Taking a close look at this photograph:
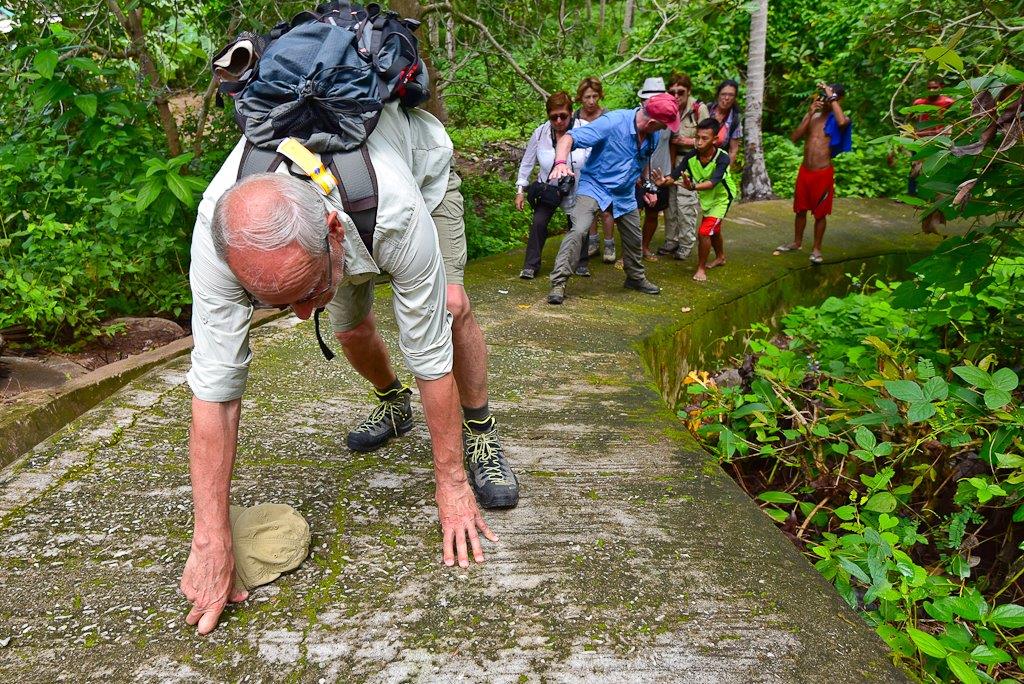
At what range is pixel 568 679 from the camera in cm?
193

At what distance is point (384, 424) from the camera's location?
303cm

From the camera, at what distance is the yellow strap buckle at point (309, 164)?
1843 mm

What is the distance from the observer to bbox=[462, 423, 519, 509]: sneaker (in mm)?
2648

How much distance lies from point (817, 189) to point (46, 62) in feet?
19.3

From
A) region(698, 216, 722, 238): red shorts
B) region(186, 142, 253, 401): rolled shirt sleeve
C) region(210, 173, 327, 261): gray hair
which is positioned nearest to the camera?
region(210, 173, 327, 261): gray hair

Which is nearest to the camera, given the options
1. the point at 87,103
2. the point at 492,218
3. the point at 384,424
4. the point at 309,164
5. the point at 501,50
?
the point at 309,164

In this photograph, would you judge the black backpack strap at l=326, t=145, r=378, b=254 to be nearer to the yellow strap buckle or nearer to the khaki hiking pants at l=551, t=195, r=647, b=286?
the yellow strap buckle

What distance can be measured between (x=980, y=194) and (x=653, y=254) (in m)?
3.99

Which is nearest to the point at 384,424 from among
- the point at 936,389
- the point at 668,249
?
the point at 936,389

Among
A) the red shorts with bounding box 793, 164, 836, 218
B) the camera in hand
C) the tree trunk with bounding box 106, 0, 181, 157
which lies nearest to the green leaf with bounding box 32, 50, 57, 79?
the tree trunk with bounding box 106, 0, 181, 157

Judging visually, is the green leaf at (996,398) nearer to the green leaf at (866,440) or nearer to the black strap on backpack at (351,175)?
the green leaf at (866,440)

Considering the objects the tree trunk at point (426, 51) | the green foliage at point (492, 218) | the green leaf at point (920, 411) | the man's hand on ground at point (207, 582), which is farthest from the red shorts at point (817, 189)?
the man's hand on ground at point (207, 582)

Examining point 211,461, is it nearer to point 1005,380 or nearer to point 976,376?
point 976,376

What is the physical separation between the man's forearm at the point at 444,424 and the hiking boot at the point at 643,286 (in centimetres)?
339
